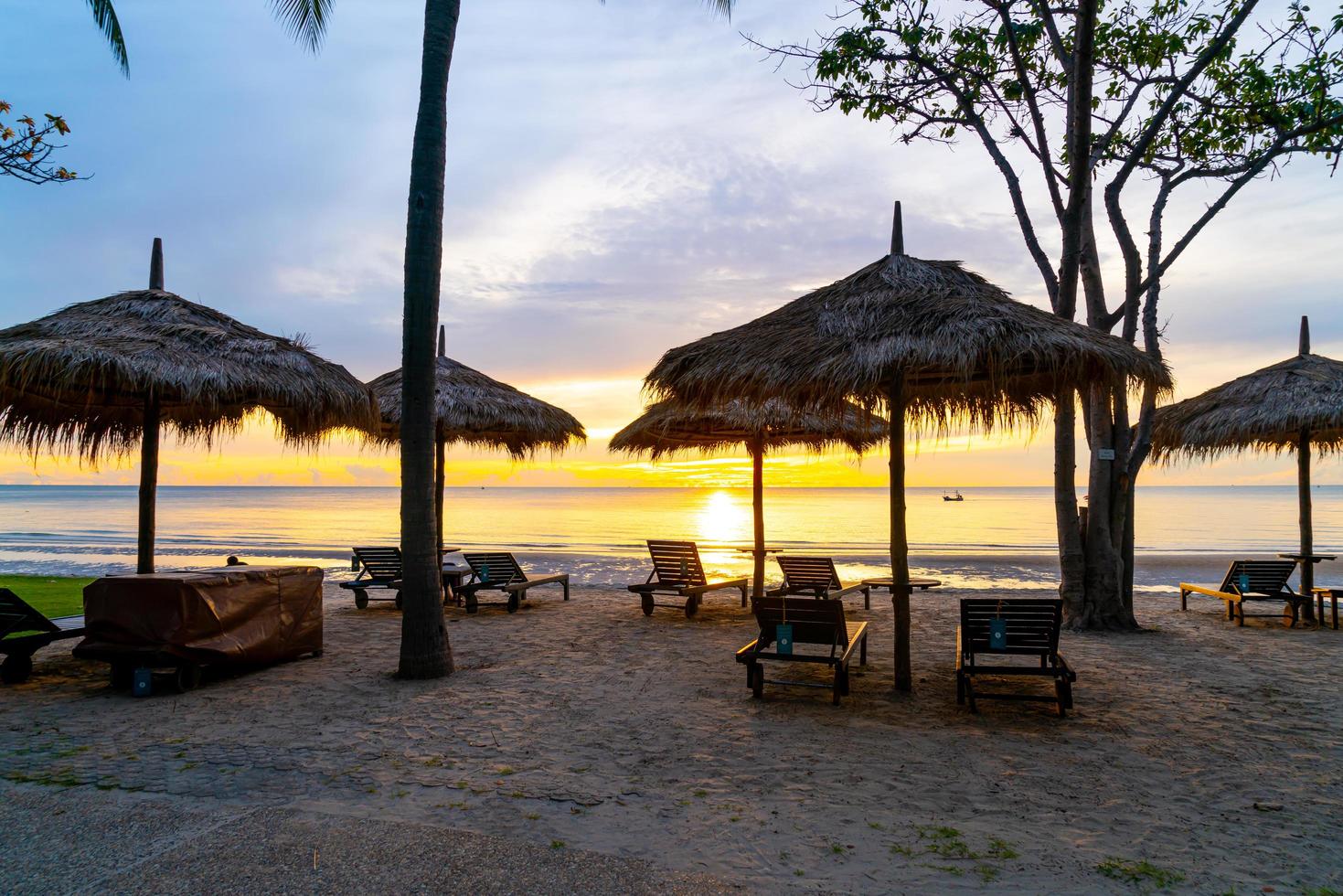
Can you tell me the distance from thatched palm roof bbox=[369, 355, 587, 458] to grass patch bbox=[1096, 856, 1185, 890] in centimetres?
911

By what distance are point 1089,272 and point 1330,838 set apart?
7.53 meters

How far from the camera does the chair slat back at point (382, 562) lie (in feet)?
35.9

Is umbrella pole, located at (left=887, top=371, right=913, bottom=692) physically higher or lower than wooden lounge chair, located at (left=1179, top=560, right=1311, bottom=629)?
higher

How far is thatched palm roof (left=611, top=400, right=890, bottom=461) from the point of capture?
34.9ft

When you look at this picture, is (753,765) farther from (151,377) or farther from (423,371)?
(151,377)

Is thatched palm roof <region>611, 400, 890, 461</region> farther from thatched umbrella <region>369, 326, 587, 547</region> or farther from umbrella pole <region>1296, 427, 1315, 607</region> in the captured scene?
umbrella pole <region>1296, 427, 1315, 607</region>

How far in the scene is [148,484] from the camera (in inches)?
291

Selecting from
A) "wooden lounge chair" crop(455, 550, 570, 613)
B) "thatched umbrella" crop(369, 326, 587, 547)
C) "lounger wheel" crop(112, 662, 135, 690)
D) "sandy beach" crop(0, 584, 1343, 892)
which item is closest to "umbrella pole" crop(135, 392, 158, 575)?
"sandy beach" crop(0, 584, 1343, 892)

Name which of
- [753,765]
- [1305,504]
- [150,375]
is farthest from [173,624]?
[1305,504]

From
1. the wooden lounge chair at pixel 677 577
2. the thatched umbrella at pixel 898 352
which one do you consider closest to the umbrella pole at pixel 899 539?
the thatched umbrella at pixel 898 352

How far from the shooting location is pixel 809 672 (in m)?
6.68

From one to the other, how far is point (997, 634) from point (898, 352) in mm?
2097

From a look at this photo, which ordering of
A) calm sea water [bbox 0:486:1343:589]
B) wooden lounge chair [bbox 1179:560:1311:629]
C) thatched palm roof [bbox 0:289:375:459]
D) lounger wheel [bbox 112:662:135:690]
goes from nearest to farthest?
1. lounger wheel [bbox 112:662:135:690]
2. thatched palm roof [bbox 0:289:375:459]
3. wooden lounge chair [bbox 1179:560:1311:629]
4. calm sea water [bbox 0:486:1343:589]

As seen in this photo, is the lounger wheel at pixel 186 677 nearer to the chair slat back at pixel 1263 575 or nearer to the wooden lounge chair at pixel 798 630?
the wooden lounge chair at pixel 798 630
